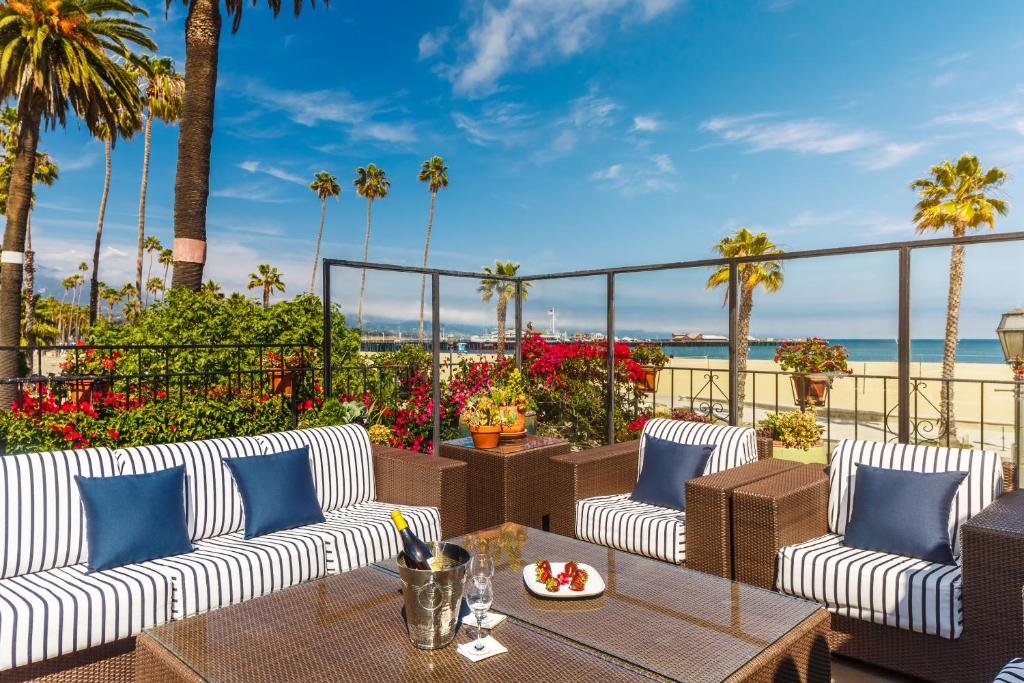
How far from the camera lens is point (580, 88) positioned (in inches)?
529

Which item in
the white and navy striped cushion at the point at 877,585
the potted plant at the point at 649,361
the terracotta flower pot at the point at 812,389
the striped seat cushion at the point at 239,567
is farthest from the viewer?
the terracotta flower pot at the point at 812,389

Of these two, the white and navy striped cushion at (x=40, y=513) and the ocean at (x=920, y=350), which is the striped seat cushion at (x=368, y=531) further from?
the ocean at (x=920, y=350)

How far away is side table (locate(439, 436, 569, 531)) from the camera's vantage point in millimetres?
3631

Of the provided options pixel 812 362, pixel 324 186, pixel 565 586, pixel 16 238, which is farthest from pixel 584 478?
pixel 324 186

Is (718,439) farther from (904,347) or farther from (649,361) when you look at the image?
(649,361)

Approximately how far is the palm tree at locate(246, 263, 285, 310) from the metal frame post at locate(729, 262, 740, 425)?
2891 cm

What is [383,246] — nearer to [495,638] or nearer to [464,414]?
[464,414]

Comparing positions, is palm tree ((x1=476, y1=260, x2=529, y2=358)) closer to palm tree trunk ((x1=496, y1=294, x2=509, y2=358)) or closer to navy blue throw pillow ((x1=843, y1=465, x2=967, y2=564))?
palm tree trunk ((x1=496, y1=294, x2=509, y2=358))

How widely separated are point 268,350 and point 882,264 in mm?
5411

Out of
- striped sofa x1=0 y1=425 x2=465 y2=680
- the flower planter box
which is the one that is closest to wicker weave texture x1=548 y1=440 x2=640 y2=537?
striped sofa x1=0 y1=425 x2=465 y2=680

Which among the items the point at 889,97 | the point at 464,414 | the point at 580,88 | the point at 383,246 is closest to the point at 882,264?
the point at 464,414

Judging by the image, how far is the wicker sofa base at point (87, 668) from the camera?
1896 mm

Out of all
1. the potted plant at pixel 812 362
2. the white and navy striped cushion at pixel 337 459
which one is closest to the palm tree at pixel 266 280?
the potted plant at pixel 812 362

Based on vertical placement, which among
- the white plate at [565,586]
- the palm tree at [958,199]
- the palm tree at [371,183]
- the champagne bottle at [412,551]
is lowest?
the white plate at [565,586]
